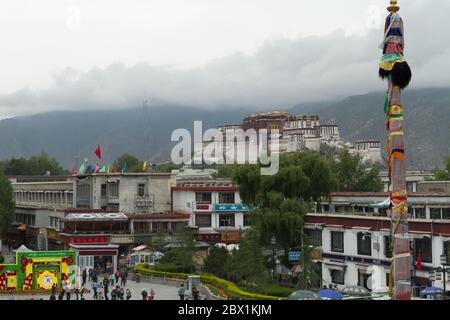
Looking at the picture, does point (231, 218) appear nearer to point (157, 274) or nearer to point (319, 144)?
point (157, 274)

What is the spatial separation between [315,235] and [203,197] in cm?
2024

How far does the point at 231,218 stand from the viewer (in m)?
64.8

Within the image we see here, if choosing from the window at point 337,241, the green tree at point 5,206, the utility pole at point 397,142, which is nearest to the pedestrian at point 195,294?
the window at point 337,241

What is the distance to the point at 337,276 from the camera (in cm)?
4422

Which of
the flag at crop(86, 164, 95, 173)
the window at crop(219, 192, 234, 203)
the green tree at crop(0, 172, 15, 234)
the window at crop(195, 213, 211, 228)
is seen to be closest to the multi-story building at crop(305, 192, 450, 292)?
the window at crop(219, 192, 234, 203)

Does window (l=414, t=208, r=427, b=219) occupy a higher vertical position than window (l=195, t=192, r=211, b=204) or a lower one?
lower

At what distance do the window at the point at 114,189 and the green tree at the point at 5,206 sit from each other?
437 inches

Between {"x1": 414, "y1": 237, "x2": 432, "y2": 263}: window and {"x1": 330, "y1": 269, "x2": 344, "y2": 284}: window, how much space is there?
21.1 feet

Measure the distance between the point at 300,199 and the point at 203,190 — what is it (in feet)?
57.0

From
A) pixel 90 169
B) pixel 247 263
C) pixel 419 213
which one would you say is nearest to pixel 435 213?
pixel 419 213

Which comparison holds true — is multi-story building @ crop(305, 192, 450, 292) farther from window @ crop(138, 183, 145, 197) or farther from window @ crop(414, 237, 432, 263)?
window @ crop(138, 183, 145, 197)

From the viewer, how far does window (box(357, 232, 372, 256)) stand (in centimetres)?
4150

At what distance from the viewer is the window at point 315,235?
45094 millimetres
